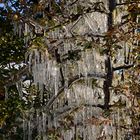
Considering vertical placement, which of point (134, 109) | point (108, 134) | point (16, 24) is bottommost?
point (108, 134)

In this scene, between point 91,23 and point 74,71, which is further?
point 91,23

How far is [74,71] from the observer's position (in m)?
5.36

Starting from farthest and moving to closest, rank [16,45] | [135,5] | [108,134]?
[16,45] → [108,134] → [135,5]

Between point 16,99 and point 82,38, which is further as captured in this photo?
point 16,99

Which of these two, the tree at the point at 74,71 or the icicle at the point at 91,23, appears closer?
the tree at the point at 74,71

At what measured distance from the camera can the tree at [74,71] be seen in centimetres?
507

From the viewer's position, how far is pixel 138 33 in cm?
500

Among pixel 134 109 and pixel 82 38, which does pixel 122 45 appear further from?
pixel 134 109

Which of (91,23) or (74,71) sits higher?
(91,23)

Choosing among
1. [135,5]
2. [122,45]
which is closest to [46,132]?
[122,45]

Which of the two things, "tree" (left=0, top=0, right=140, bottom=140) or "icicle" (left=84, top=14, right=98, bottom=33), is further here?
"icicle" (left=84, top=14, right=98, bottom=33)

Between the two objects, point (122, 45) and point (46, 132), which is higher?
point (122, 45)

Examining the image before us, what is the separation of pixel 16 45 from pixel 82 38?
1347 mm

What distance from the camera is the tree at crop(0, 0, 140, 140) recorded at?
507 centimetres
